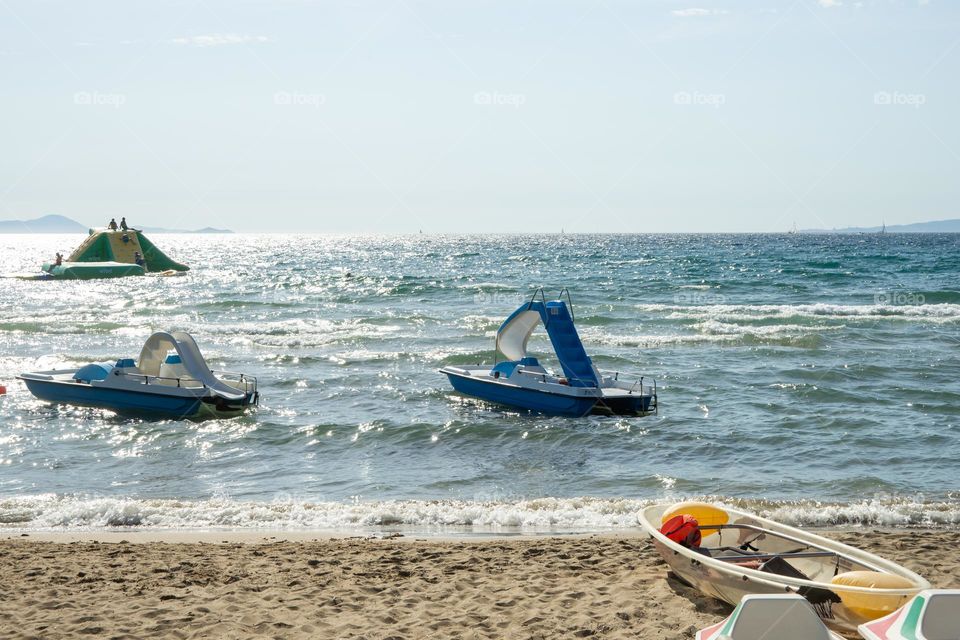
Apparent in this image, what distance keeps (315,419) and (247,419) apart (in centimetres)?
152

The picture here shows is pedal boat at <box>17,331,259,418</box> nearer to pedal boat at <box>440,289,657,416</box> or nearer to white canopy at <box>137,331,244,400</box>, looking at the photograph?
white canopy at <box>137,331,244,400</box>

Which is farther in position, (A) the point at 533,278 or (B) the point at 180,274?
(B) the point at 180,274

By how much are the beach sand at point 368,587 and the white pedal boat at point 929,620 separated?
71.1 inches

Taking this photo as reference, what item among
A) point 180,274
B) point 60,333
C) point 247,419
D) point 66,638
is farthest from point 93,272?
point 66,638

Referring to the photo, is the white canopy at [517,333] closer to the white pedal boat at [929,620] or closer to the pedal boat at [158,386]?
the pedal boat at [158,386]

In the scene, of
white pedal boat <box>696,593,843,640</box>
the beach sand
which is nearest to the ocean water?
the beach sand

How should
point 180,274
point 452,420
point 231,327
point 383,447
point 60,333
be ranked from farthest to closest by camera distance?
point 180,274, point 231,327, point 60,333, point 452,420, point 383,447

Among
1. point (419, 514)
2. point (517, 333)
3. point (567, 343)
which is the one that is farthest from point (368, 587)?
point (517, 333)

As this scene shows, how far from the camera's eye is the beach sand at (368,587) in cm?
791

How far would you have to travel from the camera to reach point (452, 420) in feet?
62.1

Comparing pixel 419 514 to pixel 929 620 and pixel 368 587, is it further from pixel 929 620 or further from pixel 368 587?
pixel 929 620

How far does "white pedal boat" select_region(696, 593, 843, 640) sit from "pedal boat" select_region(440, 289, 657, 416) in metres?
12.5

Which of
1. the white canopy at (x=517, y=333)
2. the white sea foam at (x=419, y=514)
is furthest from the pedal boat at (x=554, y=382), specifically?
the white sea foam at (x=419, y=514)

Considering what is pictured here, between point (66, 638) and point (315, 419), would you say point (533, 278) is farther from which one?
point (66, 638)
